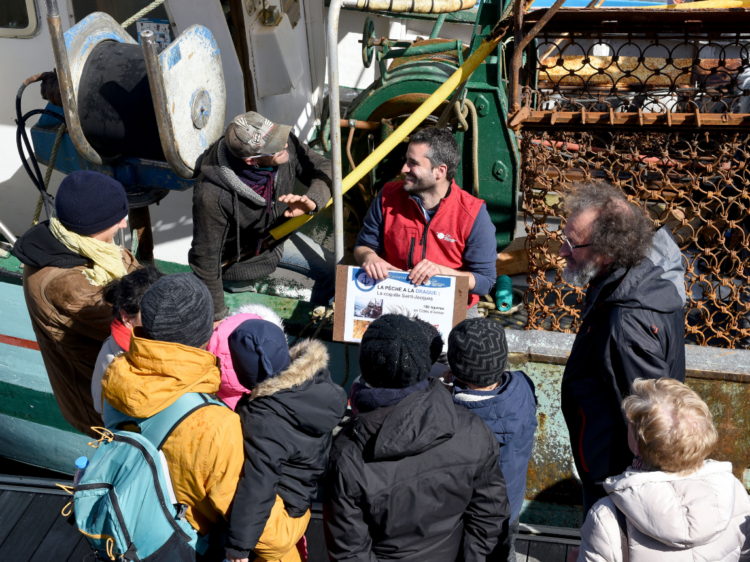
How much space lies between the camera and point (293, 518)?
1.95 meters

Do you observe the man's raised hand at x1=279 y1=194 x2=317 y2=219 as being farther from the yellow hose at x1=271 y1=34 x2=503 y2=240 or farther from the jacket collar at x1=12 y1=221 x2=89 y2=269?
the jacket collar at x1=12 y1=221 x2=89 y2=269

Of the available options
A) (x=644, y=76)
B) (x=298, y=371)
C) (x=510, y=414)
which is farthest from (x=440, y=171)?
(x=644, y=76)

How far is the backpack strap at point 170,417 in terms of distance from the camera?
5.61ft

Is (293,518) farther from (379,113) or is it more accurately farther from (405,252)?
(379,113)

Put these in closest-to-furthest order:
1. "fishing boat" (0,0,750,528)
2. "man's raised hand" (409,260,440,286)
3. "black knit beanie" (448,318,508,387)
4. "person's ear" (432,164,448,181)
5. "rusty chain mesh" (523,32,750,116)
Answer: "black knit beanie" (448,318,508,387), "man's raised hand" (409,260,440,286), "person's ear" (432,164,448,181), "fishing boat" (0,0,750,528), "rusty chain mesh" (523,32,750,116)

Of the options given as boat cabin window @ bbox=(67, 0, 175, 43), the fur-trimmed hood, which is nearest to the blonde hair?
the fur-trimmed hood

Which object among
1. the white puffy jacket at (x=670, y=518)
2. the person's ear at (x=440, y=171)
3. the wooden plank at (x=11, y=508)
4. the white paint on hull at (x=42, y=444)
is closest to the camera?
the white puffy jacket at (x=670, y=518)

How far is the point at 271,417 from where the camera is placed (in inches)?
69.9

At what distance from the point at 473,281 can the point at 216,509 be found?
145cm

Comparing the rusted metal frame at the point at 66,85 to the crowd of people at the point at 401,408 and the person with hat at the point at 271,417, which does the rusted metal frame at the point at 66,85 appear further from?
the person with hat at the point at 271,417

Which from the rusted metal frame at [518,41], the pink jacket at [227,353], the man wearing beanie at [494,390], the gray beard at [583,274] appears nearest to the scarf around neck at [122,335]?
the pink jacket at [227,353]

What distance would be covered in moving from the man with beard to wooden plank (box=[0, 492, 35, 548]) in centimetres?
271

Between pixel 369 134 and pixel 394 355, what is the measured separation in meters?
2.46

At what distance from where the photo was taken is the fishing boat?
9.18 ft
